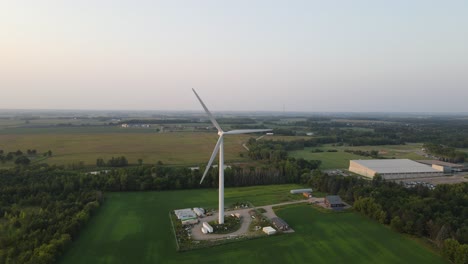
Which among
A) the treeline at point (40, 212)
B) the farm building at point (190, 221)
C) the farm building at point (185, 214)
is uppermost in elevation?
the treeline at point (40, 212)

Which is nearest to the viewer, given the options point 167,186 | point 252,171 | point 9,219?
point 9,219

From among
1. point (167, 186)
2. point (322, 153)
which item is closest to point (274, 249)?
point (167, 186)

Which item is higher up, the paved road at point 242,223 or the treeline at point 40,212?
the treeline at point 40,212

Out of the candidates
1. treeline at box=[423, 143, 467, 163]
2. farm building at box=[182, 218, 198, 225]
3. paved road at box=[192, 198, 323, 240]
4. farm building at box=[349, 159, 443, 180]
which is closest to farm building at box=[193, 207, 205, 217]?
paved road at box=[192, 198, 323, 240]

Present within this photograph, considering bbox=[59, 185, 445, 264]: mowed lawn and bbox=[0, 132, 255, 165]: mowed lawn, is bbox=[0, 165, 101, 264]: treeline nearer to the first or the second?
bbox=[59, 185, 445, 264]: mowed lawn

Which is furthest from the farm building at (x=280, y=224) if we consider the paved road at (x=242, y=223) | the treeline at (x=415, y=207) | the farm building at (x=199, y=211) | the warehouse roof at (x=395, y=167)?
the warehouse roof at (x=395, y=167)

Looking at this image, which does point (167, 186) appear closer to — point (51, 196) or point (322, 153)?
point (51, 196)

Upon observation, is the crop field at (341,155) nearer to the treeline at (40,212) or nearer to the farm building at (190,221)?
the farm building at (190,221)

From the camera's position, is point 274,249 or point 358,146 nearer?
point 274,249
